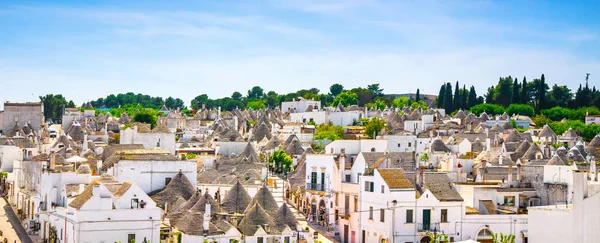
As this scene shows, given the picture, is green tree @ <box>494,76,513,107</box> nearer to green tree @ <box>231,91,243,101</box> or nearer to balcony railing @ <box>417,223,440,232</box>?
green tree @ <box>231,91,243,101</box>

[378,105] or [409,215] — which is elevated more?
[378,105]

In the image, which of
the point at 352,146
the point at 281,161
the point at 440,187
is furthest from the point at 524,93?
the point at 440,187

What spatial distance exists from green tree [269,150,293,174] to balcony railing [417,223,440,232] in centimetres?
2445

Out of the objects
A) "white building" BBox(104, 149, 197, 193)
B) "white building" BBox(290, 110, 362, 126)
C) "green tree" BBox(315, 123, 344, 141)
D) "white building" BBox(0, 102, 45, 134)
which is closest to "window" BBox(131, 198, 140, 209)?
"white building" BBox(104, 149, 197, 193)

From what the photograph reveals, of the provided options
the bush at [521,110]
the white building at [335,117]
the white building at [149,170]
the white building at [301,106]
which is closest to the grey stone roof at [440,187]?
the white building at [149,170]

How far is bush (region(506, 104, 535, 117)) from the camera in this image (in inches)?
4879

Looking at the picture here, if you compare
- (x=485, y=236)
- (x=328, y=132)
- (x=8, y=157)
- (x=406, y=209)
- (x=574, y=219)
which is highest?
(x=328, y=132)

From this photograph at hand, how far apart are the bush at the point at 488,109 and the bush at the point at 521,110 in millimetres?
1298

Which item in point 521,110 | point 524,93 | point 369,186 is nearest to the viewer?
point 369,186

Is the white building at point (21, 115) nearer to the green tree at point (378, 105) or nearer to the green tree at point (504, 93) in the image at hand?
the green tree at point (378, 105)

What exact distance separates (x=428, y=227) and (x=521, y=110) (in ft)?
271

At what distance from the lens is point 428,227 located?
150 feet

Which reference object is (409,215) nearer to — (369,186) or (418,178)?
(418,178)

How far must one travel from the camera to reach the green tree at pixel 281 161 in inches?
2714
